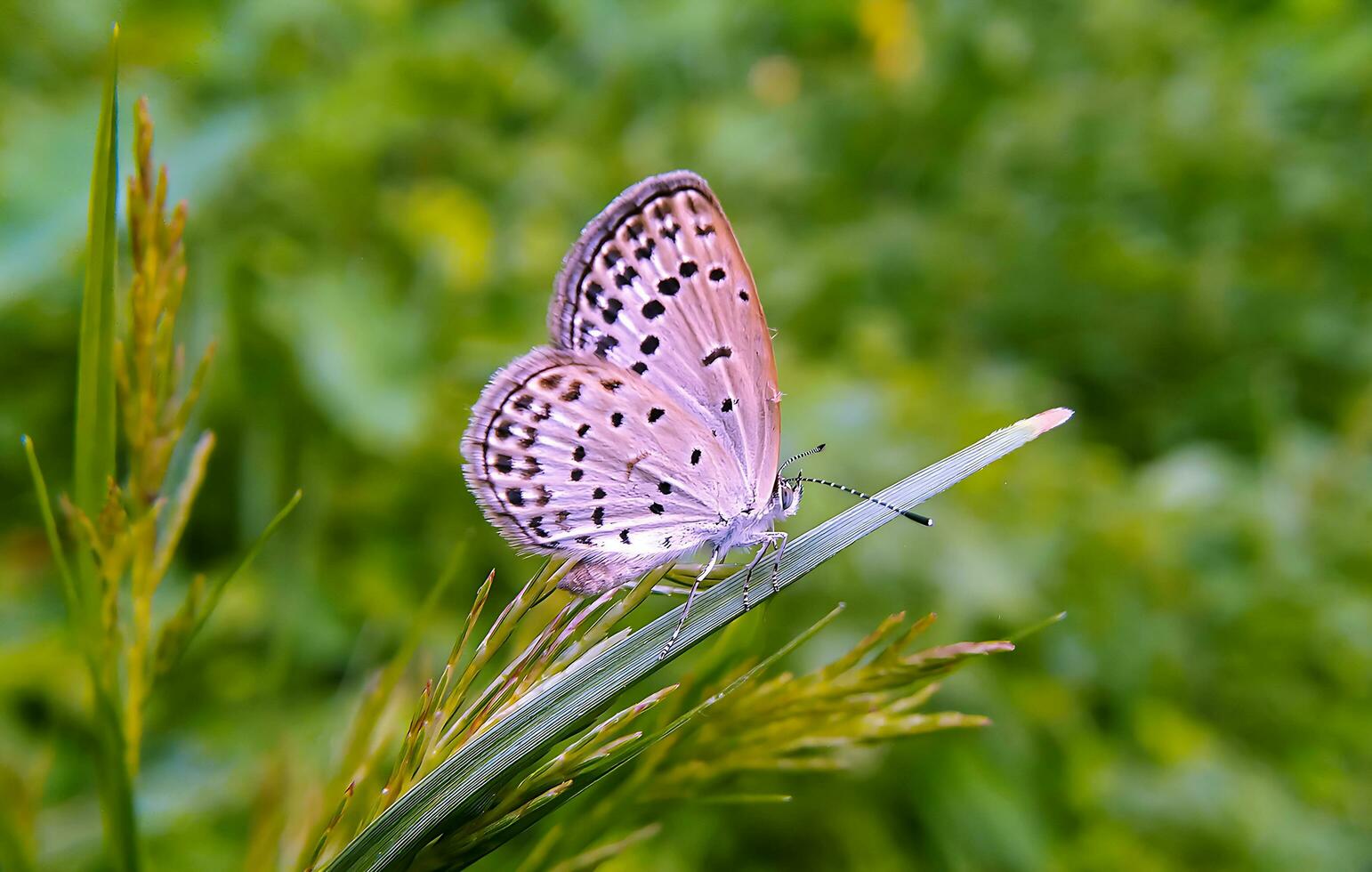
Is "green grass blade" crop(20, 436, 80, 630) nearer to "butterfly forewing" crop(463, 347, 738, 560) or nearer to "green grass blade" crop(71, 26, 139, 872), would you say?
"green grass blade" crop(71, 26, 139, 872)

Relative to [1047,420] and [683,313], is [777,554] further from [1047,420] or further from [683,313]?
[683,313]

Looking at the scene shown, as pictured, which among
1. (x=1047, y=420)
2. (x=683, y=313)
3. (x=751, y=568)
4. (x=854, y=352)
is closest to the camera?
(x=1047, y=420)

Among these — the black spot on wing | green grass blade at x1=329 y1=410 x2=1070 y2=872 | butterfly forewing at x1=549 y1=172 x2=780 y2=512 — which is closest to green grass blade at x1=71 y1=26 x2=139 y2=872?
green grass blade at x1=329 y1=410 x2=1070 y2=872

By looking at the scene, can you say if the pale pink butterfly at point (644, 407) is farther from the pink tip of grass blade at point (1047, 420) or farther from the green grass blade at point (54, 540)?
the green grass blade at point (54, 540)

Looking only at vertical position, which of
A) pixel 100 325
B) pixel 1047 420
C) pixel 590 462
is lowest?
pixel 1047 420

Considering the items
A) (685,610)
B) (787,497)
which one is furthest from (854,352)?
(685,610)

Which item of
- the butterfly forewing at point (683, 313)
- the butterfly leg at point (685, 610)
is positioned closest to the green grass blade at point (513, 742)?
the butterfly leg at point (685, 610)
